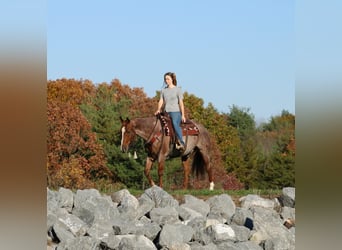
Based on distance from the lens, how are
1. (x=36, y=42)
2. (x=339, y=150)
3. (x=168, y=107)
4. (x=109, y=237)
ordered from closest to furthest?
(x=339, y=150), (x=36, y=42), (x=109, y=237), (x=168, y=107)

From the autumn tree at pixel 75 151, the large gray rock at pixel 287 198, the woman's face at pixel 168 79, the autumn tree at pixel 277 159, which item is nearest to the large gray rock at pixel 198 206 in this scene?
the large gray rock at pixel 287 198

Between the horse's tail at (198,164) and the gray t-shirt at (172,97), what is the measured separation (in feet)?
2.19

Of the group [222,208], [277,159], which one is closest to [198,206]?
[222,208]

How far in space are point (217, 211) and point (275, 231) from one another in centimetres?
89

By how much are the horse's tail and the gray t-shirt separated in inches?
26.3

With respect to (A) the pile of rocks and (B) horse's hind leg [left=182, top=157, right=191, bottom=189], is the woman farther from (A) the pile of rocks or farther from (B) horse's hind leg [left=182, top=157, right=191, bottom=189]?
(A) the pile of rocks

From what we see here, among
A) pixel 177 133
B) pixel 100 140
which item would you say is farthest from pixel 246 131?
pixel 100 140

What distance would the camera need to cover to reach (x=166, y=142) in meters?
5.43

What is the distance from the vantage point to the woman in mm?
4643

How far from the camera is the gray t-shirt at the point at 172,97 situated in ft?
15.7

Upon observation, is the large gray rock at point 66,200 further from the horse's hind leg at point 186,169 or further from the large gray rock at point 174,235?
the horse's hind leg at point 186,169

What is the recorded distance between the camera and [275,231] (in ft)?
11.8

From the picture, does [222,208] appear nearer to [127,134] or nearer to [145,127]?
[145,127]

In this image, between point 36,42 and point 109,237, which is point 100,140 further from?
point 36,42
